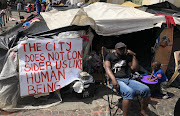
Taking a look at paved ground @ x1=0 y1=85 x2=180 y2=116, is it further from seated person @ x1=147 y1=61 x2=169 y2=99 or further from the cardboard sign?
the cardboard sign

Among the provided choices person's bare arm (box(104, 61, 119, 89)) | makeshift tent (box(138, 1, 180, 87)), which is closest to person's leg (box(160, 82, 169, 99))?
makeshift tent (box(138, 1, 180, 87))

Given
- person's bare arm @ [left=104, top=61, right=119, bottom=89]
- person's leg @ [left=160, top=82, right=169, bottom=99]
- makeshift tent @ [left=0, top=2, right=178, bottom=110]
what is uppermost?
makeshift tent @ [left=0, top=2, right=178, bottom=110]

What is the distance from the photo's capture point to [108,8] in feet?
18.2

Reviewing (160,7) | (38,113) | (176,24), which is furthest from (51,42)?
(160,7)

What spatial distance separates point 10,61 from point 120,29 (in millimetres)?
2773

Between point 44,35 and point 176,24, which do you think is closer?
point 44,35

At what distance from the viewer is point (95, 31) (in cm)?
436

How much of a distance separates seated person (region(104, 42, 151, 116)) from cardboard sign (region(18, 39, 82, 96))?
0.94m

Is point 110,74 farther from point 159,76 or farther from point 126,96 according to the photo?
point 159,76

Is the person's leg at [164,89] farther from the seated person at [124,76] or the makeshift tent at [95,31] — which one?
the seated person at [124,76]

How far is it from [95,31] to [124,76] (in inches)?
54.5

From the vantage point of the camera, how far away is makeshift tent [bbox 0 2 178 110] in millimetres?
3809

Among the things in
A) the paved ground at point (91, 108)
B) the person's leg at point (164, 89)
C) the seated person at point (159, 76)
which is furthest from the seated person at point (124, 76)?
the person's leg at point (164, 89)

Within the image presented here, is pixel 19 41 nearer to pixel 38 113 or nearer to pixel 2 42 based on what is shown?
pixel 2 42
